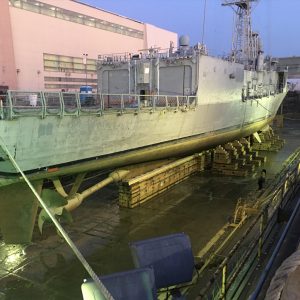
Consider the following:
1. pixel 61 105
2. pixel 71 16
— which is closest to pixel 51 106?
pixel 61 105

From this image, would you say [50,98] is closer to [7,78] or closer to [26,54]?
[7,78]

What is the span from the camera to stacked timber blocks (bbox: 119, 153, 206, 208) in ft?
40.0

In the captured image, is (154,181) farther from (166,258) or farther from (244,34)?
(244,34)

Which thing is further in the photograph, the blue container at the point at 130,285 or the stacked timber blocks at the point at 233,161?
the stacked timber blocks at the point at 233,161

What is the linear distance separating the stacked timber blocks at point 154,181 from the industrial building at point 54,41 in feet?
46.6

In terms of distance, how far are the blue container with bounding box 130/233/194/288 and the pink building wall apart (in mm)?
24121

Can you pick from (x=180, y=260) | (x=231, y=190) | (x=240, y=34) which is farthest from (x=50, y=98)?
(x=240, y=34)

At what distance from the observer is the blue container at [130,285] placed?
150 inches

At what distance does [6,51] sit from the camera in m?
25.5

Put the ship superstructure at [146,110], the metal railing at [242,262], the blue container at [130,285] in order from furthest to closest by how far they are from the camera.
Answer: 1. the ship superstructure at [146,110]
2. the metal railing at [242,262]
3. the blue container at [130,285]

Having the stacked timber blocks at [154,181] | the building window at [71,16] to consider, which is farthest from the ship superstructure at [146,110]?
the building window at [71,16]

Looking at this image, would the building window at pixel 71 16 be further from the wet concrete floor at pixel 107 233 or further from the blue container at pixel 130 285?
the blue container at pixel 130 285

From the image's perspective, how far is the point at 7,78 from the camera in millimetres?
25828

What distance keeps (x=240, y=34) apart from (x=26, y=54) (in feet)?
56.4
